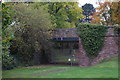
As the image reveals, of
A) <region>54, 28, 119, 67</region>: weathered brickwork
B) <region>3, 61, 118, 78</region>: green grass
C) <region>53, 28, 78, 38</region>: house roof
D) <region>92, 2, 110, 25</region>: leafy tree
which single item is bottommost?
<region>3, 61, 118, 78</region>: green grass

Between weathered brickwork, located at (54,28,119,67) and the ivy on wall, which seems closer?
weathered brickwork, located at (54,28,119,67)

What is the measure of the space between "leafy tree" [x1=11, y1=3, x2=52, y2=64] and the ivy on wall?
3.05 meters

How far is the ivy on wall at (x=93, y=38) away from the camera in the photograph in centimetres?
1359

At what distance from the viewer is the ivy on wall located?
1359 centimetres

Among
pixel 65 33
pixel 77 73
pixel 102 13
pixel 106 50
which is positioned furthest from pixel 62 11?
pixel 77 73

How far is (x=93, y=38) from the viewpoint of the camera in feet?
44.8

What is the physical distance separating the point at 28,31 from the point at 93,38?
15.8ft

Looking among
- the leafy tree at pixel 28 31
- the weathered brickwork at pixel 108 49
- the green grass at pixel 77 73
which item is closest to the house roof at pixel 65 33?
the leafy tree at pixel 28 31

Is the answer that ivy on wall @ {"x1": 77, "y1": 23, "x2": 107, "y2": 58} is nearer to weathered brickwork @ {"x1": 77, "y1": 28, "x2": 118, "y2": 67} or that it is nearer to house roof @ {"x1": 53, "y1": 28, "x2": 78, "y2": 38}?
weathered brickwork @ {"x1": 77, "y1": 28, "x2": 118, "y2": 67}

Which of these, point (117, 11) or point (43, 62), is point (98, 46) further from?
point (43, 62)

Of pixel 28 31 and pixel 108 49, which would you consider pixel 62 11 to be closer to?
pixel 28 31

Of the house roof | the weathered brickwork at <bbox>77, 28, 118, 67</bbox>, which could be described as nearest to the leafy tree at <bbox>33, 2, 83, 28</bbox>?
the house roof

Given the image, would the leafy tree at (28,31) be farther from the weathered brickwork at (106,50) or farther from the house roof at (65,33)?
the weathered brickwork at (106,50)

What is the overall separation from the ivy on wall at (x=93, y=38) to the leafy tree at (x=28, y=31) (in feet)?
10.0
